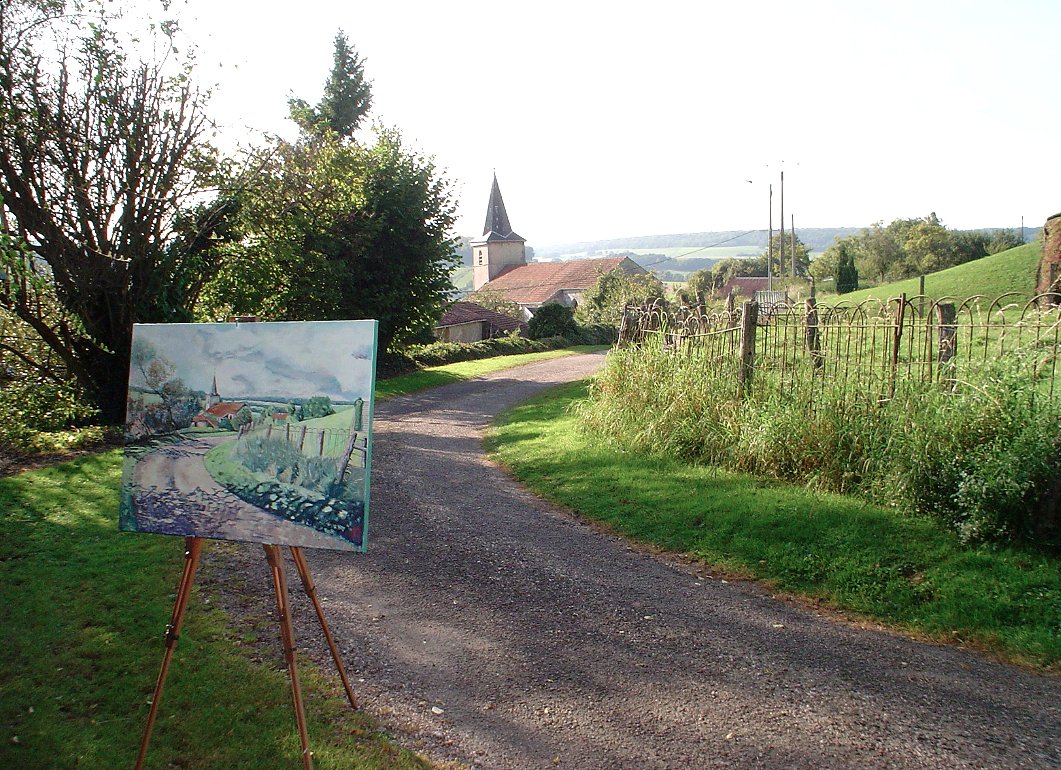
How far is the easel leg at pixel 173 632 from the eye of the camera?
3.99m

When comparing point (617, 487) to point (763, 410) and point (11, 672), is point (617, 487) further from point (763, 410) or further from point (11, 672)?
point (11, 672)

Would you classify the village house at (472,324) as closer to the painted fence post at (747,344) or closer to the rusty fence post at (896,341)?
the painted fence post at (747,344)

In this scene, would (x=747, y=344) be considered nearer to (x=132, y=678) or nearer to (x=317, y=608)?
(x=317, y=608)

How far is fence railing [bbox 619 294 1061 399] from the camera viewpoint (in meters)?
8.09

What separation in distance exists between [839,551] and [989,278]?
25375 millimetres

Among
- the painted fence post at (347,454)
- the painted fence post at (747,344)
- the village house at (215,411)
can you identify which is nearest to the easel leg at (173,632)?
the village house at (215,411)

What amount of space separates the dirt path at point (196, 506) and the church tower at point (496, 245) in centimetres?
9544

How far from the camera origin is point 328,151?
21.7m

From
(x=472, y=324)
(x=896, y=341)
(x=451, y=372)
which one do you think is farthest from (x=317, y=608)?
(x=472, y=324)

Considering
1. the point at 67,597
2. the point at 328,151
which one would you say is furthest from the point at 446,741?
the point at 328,151

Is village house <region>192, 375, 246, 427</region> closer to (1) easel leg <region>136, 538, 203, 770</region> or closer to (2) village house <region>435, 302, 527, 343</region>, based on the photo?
(1) easel leg <region>136, 538, 203, 770</region>

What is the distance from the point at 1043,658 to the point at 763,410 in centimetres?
498

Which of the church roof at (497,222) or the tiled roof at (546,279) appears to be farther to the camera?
the church roof at (497,222)

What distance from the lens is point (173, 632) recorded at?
4281 millimetres
